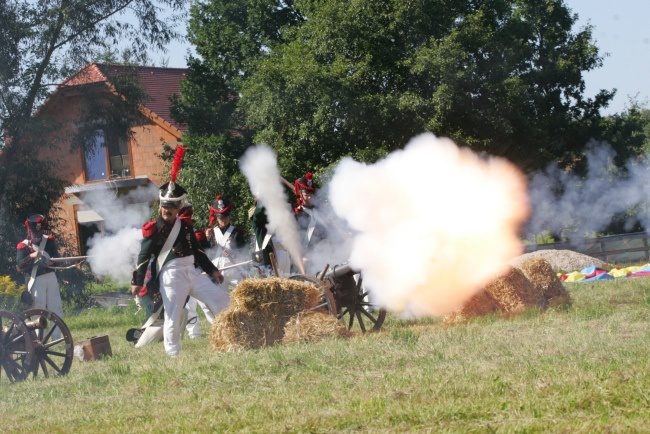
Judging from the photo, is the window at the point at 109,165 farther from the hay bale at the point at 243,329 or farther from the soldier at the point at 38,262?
the hay bale at the point at 243,329

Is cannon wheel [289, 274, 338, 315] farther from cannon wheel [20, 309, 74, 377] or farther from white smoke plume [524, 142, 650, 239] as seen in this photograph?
white smoke plume [524, 142, 650, 239]

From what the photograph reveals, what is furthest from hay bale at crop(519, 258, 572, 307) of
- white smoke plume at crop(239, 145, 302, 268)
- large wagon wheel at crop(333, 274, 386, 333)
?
white smoke plume at crop(239, 145, 302, 268)

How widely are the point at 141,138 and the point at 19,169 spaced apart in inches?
451

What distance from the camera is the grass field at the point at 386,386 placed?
553 centimetres

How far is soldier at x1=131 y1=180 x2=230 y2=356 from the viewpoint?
9.62m

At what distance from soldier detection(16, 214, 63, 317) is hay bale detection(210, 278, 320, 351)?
456 centimetres

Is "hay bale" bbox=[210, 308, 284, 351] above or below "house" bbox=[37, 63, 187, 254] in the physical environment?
below

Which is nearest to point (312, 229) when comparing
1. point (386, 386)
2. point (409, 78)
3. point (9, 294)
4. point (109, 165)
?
point (386, 386)

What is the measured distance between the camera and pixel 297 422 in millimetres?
5633

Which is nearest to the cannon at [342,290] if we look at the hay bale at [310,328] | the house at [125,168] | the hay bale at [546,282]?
the hay bale at [310,328]

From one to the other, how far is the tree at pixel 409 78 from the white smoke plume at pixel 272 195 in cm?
740

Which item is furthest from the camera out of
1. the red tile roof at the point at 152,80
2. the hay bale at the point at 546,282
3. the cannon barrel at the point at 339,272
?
the red tile roof at the point at 152,80

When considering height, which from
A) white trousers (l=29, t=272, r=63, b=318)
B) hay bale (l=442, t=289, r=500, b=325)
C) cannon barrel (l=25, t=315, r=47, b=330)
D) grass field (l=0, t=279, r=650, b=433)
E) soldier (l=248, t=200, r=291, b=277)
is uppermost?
soldier (l=248, t=200, r=291, b=277)

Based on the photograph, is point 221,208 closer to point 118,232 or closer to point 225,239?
point 225,239
